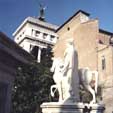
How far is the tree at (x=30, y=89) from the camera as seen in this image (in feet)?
82.4

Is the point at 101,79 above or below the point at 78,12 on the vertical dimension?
below

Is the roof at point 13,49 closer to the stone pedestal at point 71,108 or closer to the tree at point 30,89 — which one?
the stone pedestal at point 71,108

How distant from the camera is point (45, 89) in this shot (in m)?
26.3

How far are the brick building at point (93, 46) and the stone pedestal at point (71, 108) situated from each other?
75.6ft

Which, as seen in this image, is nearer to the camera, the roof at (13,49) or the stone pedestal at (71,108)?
the roof at (13,49)

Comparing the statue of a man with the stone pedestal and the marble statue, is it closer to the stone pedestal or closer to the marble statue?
the marble statue

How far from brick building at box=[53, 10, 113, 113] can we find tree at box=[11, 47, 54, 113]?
8171 millimetres

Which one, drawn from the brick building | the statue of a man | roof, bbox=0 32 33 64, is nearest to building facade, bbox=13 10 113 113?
the brick building

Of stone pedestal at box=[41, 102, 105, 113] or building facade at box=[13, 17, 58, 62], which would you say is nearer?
stone pedestal at box=[41, 102, 105, 113]

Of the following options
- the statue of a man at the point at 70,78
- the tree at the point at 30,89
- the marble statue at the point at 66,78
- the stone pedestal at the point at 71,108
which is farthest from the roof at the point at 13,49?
the tree at the point at 30,89

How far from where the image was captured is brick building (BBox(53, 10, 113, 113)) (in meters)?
33.6

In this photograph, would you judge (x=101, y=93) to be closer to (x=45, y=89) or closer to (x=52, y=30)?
(x=45, y=89)

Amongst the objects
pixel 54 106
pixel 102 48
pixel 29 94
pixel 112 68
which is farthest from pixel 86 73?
pixel 102 48

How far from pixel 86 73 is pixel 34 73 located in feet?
57.7
